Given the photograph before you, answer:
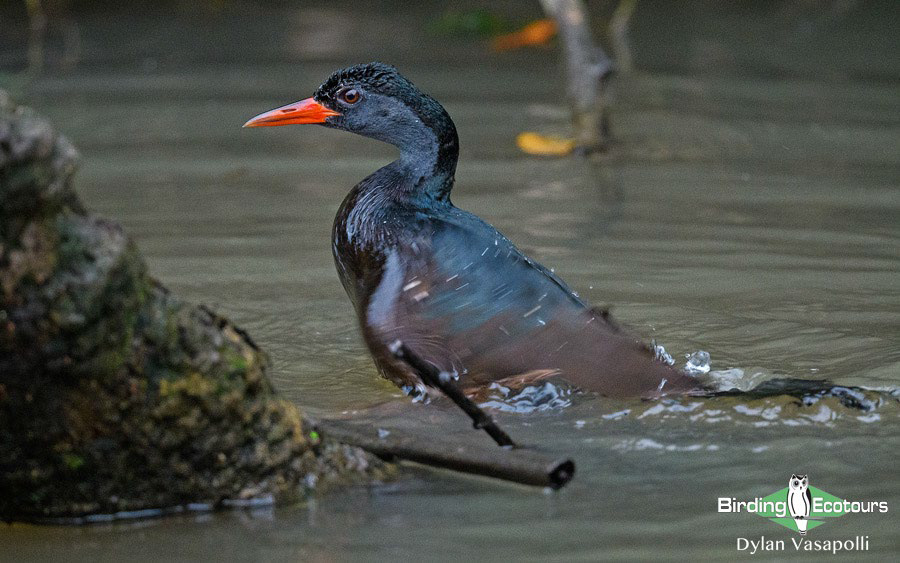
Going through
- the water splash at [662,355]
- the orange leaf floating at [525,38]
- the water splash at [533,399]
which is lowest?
the water splash at [533,399]

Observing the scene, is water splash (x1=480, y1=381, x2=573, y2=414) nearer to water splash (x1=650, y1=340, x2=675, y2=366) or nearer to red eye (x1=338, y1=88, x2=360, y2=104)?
water splash (x1=650, y1=340, x2=675, y2=366)

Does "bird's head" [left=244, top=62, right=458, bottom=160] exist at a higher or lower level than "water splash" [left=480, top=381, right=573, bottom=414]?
higher

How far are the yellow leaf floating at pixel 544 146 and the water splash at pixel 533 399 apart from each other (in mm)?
3875

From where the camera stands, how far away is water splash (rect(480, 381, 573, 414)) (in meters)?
3.98

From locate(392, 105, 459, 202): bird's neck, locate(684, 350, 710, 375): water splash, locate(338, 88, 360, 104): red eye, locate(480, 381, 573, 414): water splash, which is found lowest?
locate(480, 381, 573, 414): water splash

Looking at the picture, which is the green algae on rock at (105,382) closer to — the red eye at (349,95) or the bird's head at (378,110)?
the bird's head at (378,110)

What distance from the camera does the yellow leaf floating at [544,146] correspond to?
7.72 meters

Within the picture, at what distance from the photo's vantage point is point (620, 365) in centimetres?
402

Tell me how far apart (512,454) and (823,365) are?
1741mm

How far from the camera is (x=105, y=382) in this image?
2768 mm

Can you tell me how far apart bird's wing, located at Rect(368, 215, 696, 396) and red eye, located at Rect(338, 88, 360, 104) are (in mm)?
965

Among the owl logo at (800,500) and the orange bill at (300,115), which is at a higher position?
the orange bill at (300,115)

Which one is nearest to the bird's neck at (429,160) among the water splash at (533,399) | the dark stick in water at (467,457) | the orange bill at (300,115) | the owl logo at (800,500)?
the orange bill at (300,115)

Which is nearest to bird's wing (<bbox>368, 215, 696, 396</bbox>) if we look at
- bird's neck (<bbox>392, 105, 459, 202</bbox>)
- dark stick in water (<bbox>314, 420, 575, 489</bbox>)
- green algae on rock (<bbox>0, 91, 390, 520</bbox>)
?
bird's neck (<bbox>392, 105, 459, 202</bbox>)
